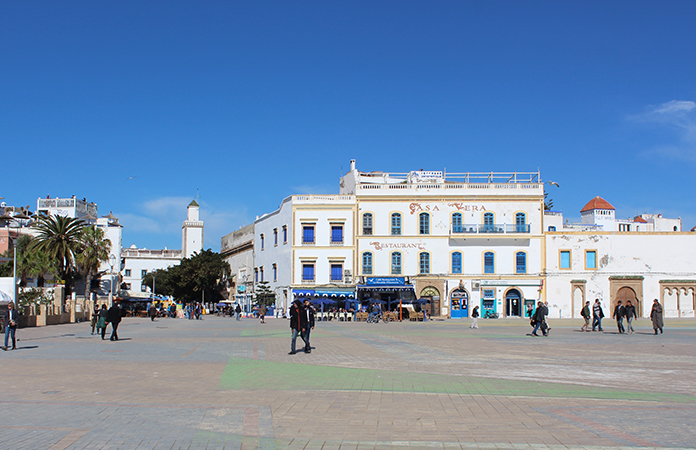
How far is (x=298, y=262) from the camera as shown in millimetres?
51156

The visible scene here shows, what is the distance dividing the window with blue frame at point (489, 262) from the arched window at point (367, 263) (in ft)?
30.3

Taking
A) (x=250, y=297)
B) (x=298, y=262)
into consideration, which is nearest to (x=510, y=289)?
(x=298, y=262)

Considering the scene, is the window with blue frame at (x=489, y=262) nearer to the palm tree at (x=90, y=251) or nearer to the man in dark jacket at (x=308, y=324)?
the palm tree at (x=90, y=251)

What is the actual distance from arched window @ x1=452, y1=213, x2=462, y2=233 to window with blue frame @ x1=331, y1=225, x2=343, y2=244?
919cm

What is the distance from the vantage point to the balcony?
5038cm

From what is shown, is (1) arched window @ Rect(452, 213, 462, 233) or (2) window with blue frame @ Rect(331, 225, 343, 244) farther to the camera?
(2) window with blue frame @ Rect(331, 225, 343, 244)

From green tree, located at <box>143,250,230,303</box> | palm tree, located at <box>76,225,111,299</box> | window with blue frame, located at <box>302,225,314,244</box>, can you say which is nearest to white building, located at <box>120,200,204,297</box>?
green tree, located at <box>143,250,230,303</box>

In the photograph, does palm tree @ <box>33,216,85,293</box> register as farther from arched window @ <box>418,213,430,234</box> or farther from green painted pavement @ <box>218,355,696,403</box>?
green painted pavement @ <box>218,355,696,403</box>

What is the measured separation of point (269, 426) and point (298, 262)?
43.7 m

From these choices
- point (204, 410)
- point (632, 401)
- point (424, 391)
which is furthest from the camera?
point (424, 391)

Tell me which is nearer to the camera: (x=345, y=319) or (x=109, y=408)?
(x=109, y=408)

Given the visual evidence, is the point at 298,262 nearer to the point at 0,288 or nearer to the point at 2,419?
the point at 0,288

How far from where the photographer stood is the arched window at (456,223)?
50.7 m

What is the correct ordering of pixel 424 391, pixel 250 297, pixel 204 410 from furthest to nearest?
pixel 250 297
pixel 424 391
pixel 204 410
